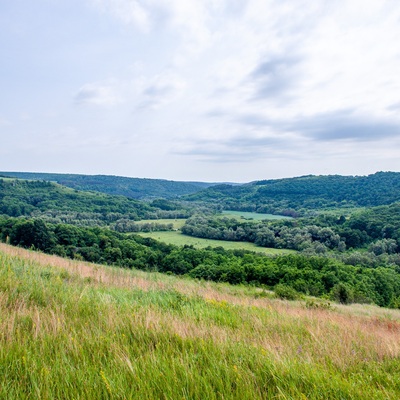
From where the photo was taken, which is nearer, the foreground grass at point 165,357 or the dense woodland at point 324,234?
the foreground grass at point 165,357

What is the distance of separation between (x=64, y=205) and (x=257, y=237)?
3777 inches

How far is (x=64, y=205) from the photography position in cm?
Answer: 13662

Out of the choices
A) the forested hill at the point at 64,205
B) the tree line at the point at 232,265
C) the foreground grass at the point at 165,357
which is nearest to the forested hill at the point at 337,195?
the forested hill at the point at 64,205

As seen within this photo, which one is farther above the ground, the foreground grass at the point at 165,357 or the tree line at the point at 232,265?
the foreground grass at the point at 165,357

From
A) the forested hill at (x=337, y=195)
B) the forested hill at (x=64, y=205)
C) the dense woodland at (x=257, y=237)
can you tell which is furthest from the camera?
the forested hill at (x=337, y=195)

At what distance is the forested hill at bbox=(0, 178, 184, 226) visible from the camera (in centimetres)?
11706

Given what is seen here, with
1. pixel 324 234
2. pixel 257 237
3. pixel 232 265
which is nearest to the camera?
pixel 232 265

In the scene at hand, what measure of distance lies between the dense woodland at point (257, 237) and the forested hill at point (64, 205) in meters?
0.46

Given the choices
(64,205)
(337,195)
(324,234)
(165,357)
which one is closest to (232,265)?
(165,357)

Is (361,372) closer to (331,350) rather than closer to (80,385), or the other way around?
(331,350)

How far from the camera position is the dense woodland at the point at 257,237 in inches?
1557

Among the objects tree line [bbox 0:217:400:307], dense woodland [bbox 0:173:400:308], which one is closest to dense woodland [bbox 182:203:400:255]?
dense woodland [bbox 0:173:400:308]

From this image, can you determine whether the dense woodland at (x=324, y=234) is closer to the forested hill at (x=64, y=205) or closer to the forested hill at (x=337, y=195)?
the forested hill at (x=64, y=205)

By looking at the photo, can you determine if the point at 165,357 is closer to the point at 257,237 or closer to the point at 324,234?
the point at 257,237
